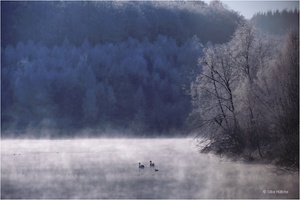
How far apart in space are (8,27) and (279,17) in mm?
69290

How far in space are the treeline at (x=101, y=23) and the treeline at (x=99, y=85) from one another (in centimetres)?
356

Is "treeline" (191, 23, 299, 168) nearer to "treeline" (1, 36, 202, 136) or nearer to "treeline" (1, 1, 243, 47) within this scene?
"treeline" (1, 36, 202, 136)

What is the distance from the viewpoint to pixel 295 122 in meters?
29.4

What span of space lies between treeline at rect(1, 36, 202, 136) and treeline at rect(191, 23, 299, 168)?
152 feet

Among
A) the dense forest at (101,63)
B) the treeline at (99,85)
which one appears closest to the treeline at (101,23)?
the dense forest at (101,63)

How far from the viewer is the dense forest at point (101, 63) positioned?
9519 cm

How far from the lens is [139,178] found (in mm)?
28812

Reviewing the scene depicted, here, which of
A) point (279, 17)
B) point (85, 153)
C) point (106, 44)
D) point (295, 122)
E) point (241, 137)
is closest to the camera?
point (295, 122)

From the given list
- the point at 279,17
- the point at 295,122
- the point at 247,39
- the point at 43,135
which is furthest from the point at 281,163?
the point at 279,17

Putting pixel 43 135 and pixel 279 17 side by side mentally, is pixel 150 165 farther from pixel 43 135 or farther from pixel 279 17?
pixel 279 17

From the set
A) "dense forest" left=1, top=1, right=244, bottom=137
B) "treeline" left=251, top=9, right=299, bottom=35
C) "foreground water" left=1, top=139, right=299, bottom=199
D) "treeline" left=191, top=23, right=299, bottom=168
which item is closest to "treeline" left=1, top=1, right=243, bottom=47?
"dense forest" left=1, top=1, right=244, bottom=137

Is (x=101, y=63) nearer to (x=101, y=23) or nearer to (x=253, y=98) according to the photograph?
(x=101, y=23)

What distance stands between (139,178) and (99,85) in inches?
3106

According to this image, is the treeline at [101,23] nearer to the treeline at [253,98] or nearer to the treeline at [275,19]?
the treeline at [275,19]
